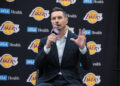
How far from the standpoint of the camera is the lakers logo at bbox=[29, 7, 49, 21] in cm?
426

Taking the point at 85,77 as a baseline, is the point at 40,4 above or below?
above

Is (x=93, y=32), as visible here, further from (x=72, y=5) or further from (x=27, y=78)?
(x=27, y=78)

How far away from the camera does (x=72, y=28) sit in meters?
4.26

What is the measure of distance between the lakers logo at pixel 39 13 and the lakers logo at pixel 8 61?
3.12ft

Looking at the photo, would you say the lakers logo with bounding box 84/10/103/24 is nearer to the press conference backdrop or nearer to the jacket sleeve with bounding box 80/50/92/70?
the press conference backdrop

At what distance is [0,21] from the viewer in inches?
167

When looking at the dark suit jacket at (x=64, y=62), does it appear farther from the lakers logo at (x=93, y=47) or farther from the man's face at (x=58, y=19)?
the lakers logo at (x=93, y=47)

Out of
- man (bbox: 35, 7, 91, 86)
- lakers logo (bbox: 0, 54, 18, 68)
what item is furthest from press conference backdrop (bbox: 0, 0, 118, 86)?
→ man (bbox: 35, 7, 91, 86)

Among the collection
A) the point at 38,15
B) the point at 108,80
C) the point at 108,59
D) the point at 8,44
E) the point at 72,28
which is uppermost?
the point at 38,15

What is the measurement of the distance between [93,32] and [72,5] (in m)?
0.72

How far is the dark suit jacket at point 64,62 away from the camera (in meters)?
2.07

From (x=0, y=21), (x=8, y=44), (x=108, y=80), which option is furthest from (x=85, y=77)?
(x=0, y=21)

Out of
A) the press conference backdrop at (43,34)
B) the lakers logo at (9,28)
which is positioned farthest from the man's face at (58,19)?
the lakers logo at (9,28)

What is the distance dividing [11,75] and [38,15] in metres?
1.37
